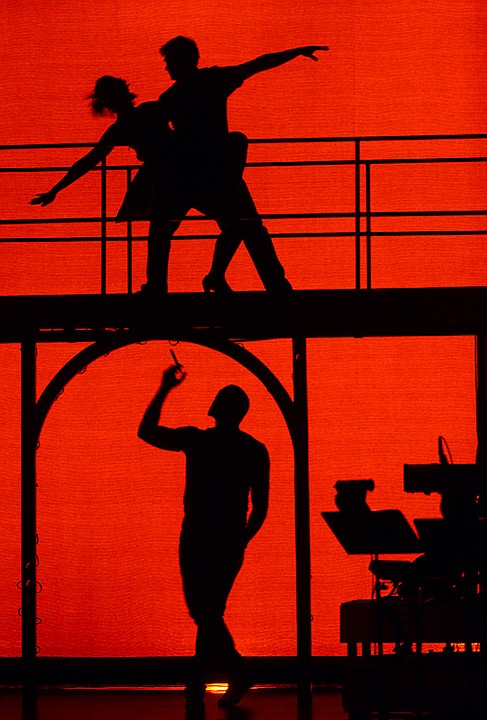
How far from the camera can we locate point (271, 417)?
8781 millimetres

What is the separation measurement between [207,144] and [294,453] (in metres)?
1.71

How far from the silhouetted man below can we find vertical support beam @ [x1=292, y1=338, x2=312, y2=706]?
0.42m

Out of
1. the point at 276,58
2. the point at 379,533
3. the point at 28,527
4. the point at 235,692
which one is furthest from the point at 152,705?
the point at 276,58

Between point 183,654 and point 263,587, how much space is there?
616 mm

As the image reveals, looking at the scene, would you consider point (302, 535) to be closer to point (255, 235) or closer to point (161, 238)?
point (255, 235)

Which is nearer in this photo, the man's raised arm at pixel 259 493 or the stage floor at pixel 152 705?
the man's raised arm at pixel 259 493

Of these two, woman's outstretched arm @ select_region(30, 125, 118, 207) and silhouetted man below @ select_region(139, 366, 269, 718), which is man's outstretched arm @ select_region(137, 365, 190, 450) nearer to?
silhouetted man below @ select_region(139, 366, 269, 718)

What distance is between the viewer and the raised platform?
7.61m

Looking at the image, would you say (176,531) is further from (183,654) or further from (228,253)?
(228,253)

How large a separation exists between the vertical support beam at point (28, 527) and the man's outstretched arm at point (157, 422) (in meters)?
0.86

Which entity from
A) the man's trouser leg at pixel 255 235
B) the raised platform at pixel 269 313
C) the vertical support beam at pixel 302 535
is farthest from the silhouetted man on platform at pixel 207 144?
the vertical support beam at pixel 302 535

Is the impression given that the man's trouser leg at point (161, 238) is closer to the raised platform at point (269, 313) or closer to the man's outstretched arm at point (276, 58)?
the raised platform at point (269, 313)

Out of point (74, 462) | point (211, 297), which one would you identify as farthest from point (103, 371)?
point (211, 297)

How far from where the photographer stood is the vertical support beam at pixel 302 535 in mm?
7605
